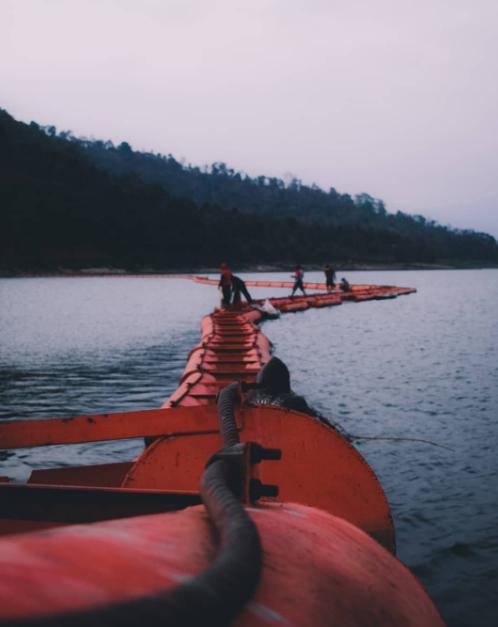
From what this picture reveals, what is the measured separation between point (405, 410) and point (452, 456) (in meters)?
3.23

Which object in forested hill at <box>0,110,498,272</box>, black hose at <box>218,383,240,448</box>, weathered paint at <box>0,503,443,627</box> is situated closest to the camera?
weathered paint at <box>0,503,443,627</box>

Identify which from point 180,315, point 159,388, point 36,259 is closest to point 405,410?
point 159,388

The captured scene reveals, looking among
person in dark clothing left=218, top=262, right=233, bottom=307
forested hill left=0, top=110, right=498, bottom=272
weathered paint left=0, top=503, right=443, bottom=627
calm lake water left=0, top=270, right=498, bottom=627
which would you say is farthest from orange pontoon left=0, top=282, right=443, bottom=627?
forested hill left=0, top=110, right=498, bottom=272

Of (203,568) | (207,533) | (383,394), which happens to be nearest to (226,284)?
(383,394)

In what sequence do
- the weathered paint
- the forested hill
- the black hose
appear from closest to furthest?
the weathered paint
the black hose
the forested hill

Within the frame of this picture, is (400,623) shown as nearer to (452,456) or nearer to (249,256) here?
(452,456)

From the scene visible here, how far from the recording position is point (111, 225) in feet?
433

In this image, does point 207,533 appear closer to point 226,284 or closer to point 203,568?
point 203,568

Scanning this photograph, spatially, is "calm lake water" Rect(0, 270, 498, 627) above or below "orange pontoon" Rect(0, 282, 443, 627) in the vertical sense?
below

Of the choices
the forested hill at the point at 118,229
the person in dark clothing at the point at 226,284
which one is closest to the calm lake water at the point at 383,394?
the person in dark clothing at the point at 226,284

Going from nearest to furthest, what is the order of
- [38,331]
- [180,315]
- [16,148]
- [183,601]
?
[183,601]
[38,331]
[180,315]
[16,148]

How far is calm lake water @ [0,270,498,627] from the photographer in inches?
248

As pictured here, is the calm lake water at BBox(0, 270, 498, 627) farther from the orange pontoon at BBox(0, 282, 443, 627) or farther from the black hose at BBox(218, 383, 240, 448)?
the black hose at BBox(218, 383, 240, 448)

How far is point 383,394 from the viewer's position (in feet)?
46.4
